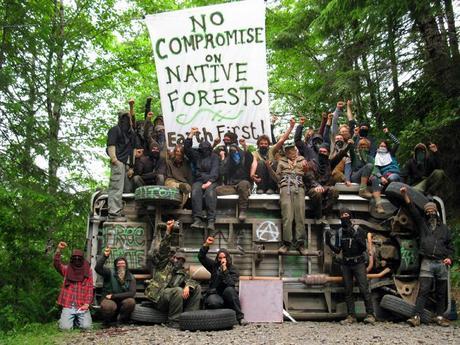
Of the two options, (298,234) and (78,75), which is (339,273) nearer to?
(298,234)

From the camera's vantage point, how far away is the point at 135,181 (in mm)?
9508

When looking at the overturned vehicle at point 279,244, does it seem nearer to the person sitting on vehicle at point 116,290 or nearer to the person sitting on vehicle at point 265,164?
the person sitting on vehicle at point 116,290

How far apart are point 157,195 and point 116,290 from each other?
1.73 metres

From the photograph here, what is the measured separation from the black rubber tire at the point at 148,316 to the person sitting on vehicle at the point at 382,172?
438 centimetres

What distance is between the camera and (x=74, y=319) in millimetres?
8195

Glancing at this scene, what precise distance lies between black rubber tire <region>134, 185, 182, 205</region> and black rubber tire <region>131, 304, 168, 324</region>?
184 centimetres

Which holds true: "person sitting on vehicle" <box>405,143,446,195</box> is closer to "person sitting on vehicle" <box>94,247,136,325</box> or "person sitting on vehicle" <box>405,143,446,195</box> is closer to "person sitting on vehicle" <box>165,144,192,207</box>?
"person sitting on vehicle" <box>165,144,192,207</box>

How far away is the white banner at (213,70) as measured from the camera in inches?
404

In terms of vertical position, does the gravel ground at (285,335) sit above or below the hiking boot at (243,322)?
below

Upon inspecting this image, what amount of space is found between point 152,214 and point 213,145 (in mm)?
1965

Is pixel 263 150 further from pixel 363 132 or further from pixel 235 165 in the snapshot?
pixel 363 132

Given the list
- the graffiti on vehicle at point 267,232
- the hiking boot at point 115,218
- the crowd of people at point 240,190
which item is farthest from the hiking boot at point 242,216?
the hiking boot at point 115,218

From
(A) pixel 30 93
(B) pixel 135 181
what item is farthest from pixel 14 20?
(B) pixel 135 181

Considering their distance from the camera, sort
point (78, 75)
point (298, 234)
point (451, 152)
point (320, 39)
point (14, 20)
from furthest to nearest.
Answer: point (320, 39)
point (78, 75)
point (451, 152)
point (14, 20)
point (298, 234)
